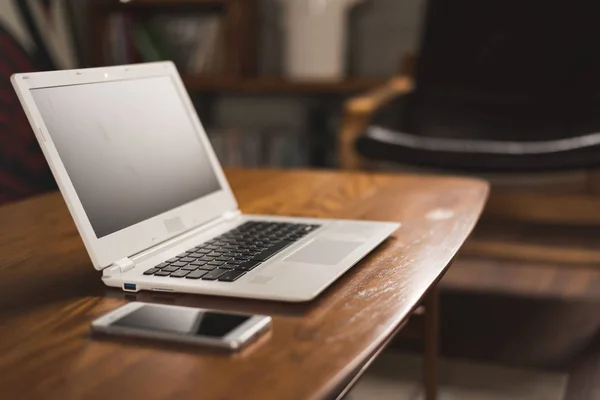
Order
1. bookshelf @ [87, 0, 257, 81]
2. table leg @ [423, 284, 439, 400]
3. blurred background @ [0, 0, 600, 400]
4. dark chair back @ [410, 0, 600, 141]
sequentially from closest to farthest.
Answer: table leg @ [423, 284, 439, 400]
blurred background @ [0, 0, 600, 400]
dark chair back @ [410, 0, 600, 141]
bookshelf @ [87, 0, 257, 81]

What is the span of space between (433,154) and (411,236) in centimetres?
105

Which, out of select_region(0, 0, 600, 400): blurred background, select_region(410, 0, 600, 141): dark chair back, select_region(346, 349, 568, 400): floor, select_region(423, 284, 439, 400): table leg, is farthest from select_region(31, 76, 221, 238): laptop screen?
select_region(410, 0, 600, 141): dark chair back

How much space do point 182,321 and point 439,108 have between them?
6.12 ft

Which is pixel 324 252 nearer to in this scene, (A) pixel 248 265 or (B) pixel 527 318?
(A) pixel 248 265

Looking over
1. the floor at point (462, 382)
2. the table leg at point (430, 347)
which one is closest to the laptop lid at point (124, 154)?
the table leg at point (430, 347)

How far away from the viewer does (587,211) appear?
2.19m

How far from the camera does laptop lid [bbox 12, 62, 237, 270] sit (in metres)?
0.83

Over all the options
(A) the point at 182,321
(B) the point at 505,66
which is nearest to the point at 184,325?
(A) the point at 182,321

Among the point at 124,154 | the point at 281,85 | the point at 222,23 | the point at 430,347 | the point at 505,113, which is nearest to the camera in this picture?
the point at 124,154

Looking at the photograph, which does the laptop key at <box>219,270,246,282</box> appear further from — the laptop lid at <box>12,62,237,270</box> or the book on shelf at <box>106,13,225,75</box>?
the book on shelf at <box>106,13,225,75</box>

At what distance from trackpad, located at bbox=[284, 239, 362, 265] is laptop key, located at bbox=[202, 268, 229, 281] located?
0.27ft

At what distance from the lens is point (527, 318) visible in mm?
1784

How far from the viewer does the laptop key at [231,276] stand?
2.58 ft

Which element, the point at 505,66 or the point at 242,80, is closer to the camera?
the point at 505,66
